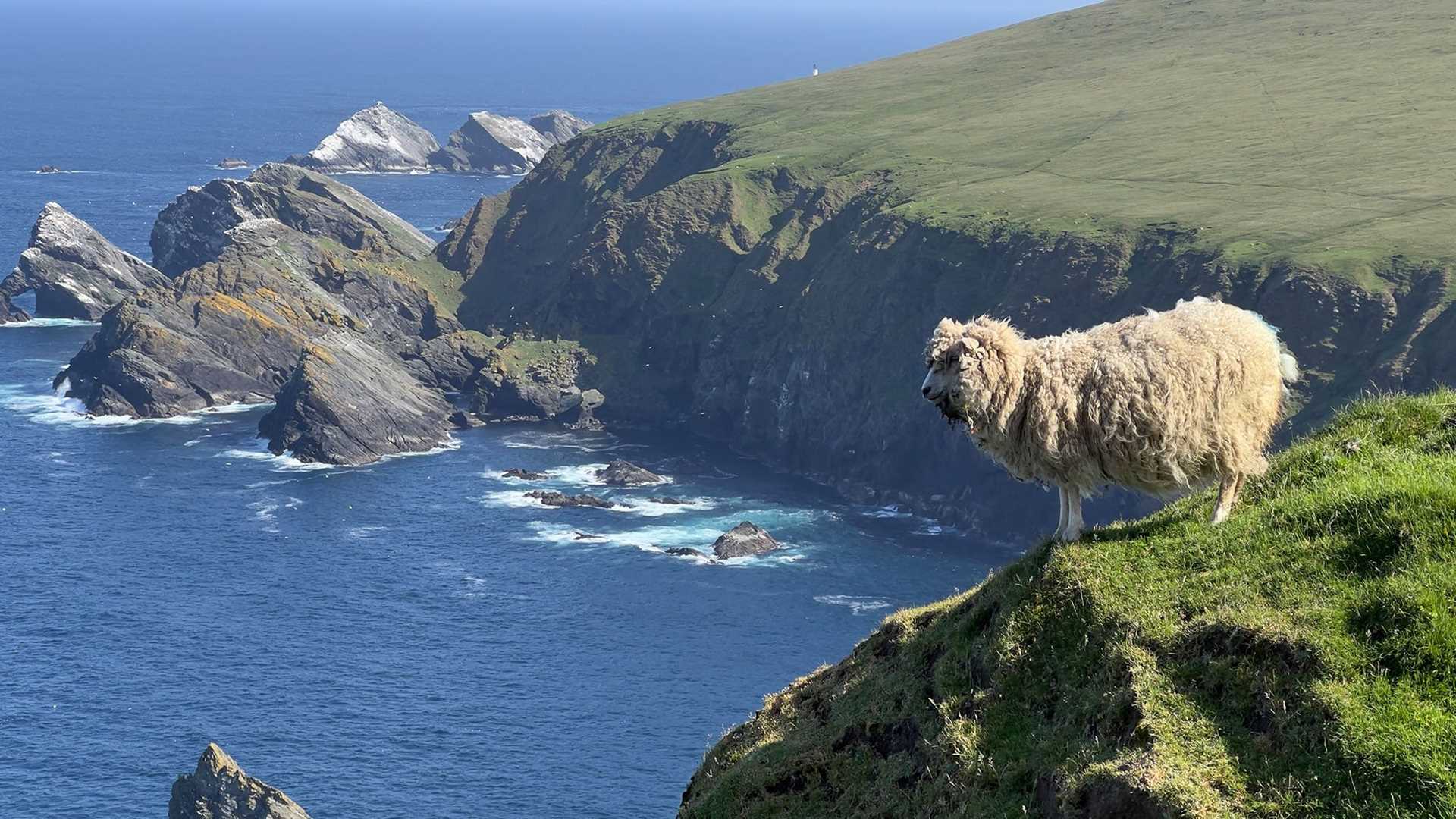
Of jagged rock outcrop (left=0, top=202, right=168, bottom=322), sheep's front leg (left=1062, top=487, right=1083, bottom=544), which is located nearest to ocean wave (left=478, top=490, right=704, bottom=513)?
jagged rock outcrop (left=0, top=202, right=168, bottom=322)

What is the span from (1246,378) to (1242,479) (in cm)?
149

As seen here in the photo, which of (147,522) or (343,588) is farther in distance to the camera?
(147,522)

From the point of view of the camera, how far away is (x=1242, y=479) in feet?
75.2

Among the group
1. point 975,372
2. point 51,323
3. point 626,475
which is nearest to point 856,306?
point 626,475

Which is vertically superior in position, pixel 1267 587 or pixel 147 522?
pixel 1267 587

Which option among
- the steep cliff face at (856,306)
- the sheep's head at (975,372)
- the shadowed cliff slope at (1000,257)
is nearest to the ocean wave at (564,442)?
the steep cliff face at (856,306)

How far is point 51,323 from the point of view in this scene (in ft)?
633

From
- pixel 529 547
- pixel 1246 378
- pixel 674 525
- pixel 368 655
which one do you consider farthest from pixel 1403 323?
pixel 1246 378

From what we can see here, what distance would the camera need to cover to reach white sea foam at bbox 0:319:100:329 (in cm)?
19238

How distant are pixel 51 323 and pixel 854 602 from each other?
123723mm

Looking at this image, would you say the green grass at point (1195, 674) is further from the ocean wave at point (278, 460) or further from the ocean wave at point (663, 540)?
the ocean wave at point (278, 460)

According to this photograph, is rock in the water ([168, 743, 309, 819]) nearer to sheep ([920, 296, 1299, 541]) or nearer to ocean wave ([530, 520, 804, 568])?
ocean wave ([530, 520, 804, 568])

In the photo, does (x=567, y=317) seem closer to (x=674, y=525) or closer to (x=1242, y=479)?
(x=674, y=525)

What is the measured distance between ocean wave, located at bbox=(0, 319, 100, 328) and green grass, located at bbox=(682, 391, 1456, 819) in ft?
612
